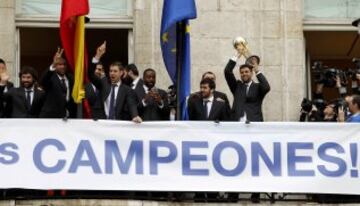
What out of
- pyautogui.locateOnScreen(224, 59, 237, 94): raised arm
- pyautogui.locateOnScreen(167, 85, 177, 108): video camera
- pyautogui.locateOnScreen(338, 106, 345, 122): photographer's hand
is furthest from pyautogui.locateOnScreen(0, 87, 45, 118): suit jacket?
pyautogui.locateOnScreen(338, 106, 345, 122): photographer's hand

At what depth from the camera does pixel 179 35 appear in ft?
73.0

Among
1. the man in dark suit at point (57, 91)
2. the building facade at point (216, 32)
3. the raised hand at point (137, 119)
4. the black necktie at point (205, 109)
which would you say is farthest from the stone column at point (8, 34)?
the black necktie at point (205, 109)

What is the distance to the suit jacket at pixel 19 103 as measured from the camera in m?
21.0

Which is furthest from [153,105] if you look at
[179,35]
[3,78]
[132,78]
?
[3,78]

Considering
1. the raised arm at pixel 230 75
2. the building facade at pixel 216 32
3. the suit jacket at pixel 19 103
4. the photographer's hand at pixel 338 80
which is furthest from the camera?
the building facade at pixel 216 32

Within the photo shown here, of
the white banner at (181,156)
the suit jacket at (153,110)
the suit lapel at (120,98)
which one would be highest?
the suit lapel at (120,98)

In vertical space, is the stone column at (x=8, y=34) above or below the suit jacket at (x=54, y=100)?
above

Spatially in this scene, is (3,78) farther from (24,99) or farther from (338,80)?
(338,80)

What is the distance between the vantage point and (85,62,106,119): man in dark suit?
2139cm

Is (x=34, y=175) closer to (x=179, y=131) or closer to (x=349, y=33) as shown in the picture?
(x=179, y=131)

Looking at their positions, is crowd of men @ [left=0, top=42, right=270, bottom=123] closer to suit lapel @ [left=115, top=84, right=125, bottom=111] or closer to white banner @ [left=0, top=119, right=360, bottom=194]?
suit lapel @ [left=115, top=84, right=125, bottom=111]

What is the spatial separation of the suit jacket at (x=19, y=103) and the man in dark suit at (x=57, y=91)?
95 millimetres

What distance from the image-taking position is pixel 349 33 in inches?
1001

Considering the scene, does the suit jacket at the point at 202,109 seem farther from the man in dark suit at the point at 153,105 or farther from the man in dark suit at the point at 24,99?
the man in dark suit at the point at 24,99
